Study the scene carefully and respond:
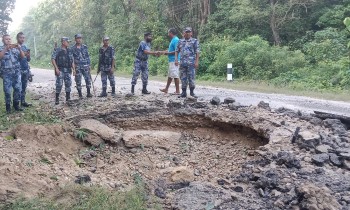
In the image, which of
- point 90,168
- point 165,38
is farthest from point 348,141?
point 165,38

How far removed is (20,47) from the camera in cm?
815

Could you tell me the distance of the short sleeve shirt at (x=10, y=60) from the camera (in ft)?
25.2

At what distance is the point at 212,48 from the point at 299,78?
18.3 ft

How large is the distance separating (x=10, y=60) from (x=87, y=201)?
15.2 feet

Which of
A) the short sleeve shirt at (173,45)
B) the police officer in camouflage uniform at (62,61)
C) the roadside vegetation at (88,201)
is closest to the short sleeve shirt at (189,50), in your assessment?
the short sleeve shirt at (173,45)

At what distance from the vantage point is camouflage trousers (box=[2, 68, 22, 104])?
305 inches

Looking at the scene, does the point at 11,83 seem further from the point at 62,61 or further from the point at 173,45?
the point at 173,45

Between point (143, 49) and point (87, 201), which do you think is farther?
point (143, 49)

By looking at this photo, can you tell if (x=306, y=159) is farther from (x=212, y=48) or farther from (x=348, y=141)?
(x=212, y=48)

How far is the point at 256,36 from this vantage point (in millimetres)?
17125

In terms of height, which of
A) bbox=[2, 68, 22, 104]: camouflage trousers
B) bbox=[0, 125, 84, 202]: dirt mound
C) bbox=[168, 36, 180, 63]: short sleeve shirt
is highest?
bbox=[168, 36, 180, 63]: short sleeve shirt

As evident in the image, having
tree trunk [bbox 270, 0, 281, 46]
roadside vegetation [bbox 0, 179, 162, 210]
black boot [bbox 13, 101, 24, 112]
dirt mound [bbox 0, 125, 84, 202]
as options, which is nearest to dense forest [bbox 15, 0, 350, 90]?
tree trunk [bbox 270, 0, 281, 46]

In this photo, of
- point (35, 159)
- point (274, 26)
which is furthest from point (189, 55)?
point (274, 26)

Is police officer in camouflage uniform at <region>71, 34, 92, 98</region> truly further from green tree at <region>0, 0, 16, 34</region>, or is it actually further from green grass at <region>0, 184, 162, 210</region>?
green tree at <region>0, 0, 16, 34</region>
